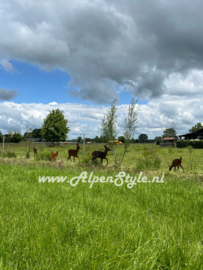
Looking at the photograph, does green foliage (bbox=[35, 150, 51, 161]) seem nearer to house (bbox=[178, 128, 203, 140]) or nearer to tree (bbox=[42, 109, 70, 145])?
tree (bbox=[42, 109, 70, 145])

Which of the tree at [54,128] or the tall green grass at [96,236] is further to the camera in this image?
the tree at [54,128]

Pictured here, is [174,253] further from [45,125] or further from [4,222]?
[45,125]

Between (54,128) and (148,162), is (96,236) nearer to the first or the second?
(148,162)

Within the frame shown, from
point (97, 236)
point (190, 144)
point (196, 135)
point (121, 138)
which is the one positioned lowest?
point (97, 236)

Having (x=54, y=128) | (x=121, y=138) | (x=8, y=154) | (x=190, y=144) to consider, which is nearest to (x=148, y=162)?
(x=121, y=138)

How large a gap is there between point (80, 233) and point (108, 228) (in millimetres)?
389

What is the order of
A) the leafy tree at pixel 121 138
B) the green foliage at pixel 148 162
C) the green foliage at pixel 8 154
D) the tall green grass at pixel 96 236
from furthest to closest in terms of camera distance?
the green foliage at pixel 8 154, the leafy tree at pixel 121 138, the green foliage at pixel 148 162, the tall green grass at pixel 96 236

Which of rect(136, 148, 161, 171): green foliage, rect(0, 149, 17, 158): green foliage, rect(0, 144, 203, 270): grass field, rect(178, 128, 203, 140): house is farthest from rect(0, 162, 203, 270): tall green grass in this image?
rect(178, 128, 203, 140): house

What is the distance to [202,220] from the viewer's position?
10.7ft

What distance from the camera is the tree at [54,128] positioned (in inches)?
1761

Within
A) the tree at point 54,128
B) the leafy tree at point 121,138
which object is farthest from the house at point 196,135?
the leafy tree at point 121,138

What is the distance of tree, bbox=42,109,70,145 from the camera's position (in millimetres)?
44719

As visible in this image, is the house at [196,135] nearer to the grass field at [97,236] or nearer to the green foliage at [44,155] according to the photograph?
the green foliage at [44,155]

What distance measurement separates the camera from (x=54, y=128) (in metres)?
45.6
